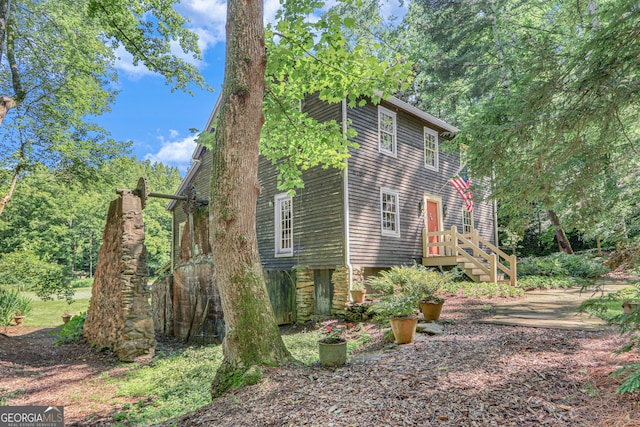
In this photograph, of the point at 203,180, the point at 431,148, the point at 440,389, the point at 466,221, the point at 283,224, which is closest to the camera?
the point at 440,389

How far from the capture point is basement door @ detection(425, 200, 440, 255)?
44.4 ft

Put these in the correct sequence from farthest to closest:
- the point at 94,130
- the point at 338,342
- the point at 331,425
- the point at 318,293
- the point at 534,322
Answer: the point at 94,130 < the point at 318,293 < the point at 534,322 < the point at 338,342 < the point at 331,425

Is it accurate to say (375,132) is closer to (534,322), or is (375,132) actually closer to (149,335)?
(534,322)

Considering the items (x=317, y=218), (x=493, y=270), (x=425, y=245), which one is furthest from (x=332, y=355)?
(x=425, y=245)

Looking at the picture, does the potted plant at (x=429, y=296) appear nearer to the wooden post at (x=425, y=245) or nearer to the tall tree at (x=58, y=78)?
the wooden post at (x=425, y=245)

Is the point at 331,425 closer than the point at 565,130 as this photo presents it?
Yes

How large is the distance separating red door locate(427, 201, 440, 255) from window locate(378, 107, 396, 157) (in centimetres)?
292

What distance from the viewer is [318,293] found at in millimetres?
11172

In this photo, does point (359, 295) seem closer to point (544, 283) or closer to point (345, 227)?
point (345, 227)

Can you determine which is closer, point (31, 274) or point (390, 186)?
point (31, 274)

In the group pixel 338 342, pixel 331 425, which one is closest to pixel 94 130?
pixel 338 342

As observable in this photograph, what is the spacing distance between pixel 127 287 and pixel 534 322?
8017 millimetres

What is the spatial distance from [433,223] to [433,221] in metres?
0.08

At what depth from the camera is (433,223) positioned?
13.8 metres
